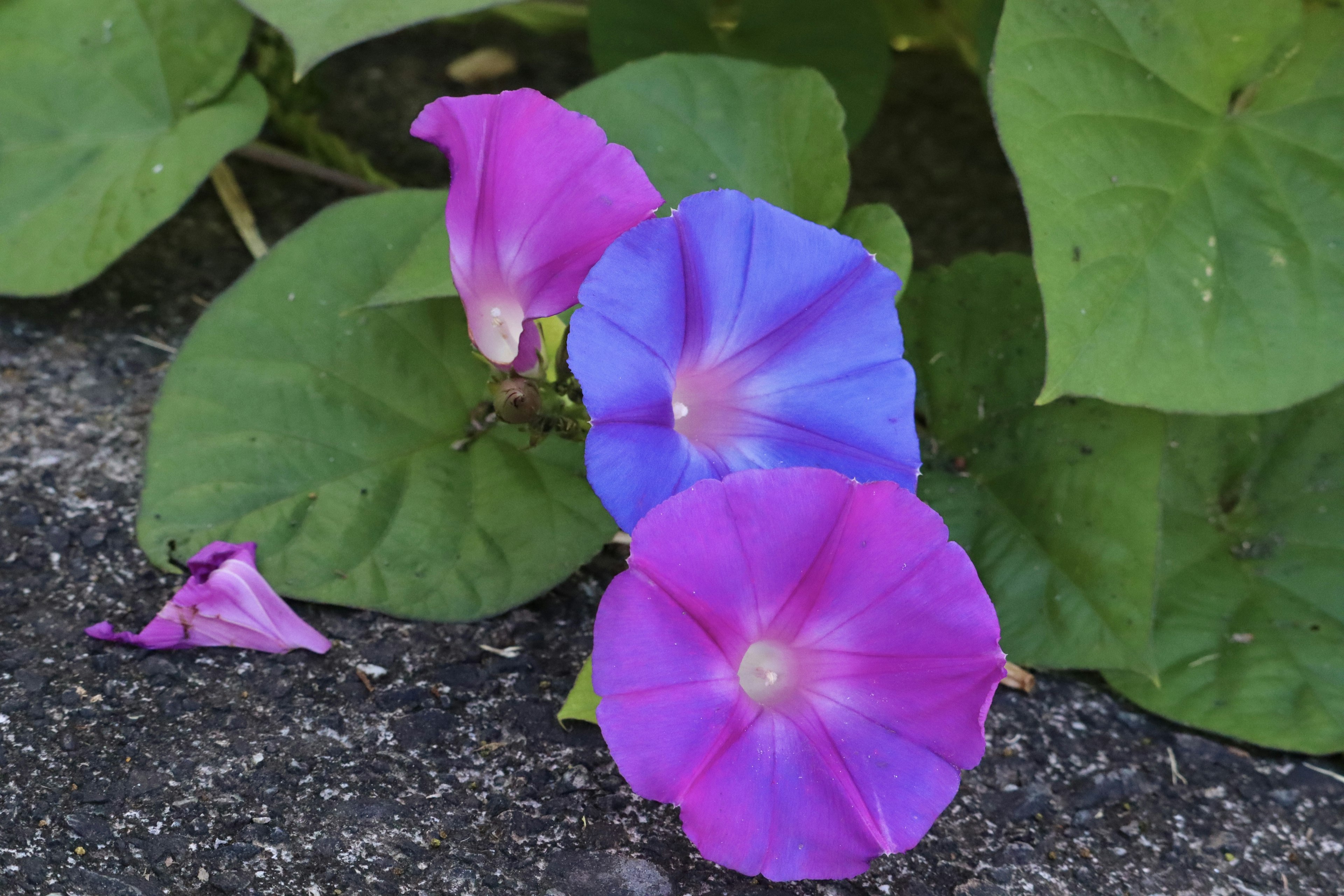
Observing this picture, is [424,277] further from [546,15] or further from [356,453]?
[546,15]

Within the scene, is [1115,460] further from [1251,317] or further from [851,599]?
[851,599]

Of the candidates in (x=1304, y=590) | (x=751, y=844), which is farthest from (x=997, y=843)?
(x=1304, y=590)

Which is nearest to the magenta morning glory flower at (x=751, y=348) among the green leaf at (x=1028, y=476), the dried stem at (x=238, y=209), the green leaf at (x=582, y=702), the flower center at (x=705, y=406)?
the flower center at (x=705, y=406)

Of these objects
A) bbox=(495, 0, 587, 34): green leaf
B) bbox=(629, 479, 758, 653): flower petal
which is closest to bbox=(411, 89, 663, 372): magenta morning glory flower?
bbox=(629, 479, 758, 653): flower petal

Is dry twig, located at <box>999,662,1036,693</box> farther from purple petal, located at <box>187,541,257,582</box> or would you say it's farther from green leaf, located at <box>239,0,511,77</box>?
green leaf, located at <box>239,0,511,77</box>

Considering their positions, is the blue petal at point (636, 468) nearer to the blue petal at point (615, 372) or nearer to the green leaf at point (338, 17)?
the blue petal at point (615, 372)

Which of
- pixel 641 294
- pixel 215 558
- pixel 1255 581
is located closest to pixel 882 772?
pixel 641 294

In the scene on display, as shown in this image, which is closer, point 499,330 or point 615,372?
point 615,372
